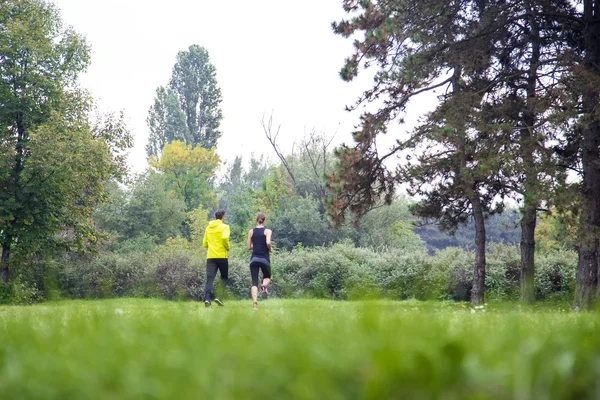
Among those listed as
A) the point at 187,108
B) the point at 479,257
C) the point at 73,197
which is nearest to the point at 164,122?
the point at 187,108

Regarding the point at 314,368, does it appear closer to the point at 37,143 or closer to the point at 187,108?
the point at 37,143

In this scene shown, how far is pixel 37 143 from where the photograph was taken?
2688 centimetres

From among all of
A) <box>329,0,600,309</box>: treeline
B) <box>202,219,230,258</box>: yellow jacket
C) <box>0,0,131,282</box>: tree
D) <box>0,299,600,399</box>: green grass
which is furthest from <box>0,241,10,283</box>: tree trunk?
<box>0,299,600,399</box>: green grass

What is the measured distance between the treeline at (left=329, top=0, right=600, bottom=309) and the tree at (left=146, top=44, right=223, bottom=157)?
5083 centimetres

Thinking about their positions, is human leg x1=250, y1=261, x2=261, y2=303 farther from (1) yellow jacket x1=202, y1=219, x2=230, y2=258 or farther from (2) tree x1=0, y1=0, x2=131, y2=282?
(2) tree x1=0, y1=0, x2=131, y2=282

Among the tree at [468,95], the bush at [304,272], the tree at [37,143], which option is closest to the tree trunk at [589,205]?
the tree at [468,95]

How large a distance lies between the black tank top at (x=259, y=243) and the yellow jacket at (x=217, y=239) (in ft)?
2.28

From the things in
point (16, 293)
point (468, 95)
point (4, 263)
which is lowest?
point (16, 293)

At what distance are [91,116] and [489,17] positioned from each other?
75.5 feet

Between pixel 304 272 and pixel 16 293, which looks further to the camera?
pixel 304 272

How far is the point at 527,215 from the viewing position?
1764 cm

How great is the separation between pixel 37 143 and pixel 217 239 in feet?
51.4

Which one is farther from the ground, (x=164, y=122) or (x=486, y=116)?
(x=164, y=122)

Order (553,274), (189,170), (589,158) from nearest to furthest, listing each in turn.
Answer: (589,158) < (553,274) < (189,170)
